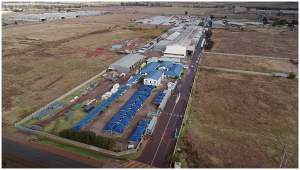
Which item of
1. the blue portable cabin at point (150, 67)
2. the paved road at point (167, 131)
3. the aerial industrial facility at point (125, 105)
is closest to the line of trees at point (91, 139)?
the aerial industrial facility at point (125, 105)

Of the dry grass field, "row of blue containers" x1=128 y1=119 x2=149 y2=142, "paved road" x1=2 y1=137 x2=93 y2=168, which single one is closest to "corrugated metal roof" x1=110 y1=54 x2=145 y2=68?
the dry grass field

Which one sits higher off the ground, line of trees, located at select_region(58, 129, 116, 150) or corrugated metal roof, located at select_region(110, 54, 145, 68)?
corrugated metal roof, located at select_region(110, 54, 145, 68)

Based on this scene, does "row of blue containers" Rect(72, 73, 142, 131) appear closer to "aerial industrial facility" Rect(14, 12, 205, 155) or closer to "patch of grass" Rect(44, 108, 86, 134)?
"aerial industrial facility" Rect(14, 12, 205, 155)

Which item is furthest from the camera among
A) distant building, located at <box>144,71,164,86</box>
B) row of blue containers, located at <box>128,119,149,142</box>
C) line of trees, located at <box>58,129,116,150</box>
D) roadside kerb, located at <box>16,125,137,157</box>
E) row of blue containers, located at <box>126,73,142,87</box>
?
row of blue containers, located at <box>126,73,142,87</box>

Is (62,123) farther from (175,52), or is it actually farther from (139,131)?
(175,52)

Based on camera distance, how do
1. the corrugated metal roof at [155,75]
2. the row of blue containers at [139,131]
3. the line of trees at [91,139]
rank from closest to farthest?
the line of trees at [91,139] → the row of blue containers at [139,131] → the corrugated metal roof at [155,75]

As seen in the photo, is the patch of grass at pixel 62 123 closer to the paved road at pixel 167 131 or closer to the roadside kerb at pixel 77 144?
the roadside kerb at pixel 77 144
